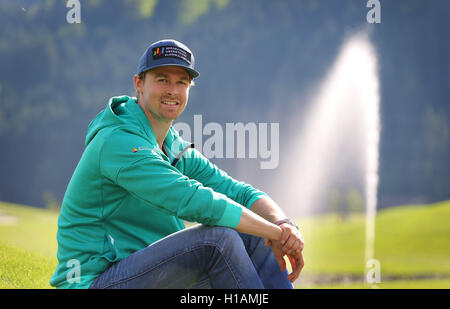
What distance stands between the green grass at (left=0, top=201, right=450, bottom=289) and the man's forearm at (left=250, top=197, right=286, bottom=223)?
4.02 meters

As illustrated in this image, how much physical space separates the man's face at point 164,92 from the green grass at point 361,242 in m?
4.43

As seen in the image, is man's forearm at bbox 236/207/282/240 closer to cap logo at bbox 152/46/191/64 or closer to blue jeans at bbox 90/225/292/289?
blue jeans at bbox 90/225/292/289

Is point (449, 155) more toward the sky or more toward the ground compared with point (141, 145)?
more toward the sky

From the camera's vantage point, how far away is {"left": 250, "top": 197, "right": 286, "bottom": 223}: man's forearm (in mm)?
2188

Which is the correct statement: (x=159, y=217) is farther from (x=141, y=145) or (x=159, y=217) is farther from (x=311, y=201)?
(x=311, y=201)

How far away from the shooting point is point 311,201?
10.3 metres

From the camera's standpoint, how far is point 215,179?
8.17 feet

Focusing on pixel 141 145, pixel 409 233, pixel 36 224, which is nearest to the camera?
pixel 141 145

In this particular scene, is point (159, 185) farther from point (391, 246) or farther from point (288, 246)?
point (391, 246)

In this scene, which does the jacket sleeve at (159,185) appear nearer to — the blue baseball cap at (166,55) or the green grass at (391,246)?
the blue baseball cap at (166,55)

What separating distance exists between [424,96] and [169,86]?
37.2 ft

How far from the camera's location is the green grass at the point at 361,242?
24.2 feet

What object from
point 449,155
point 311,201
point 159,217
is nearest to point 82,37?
point 311,201

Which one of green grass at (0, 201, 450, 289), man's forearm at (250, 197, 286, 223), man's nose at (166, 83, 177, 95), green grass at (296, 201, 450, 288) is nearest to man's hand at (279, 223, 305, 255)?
man's forearm at (250, 197, 286, 223)
